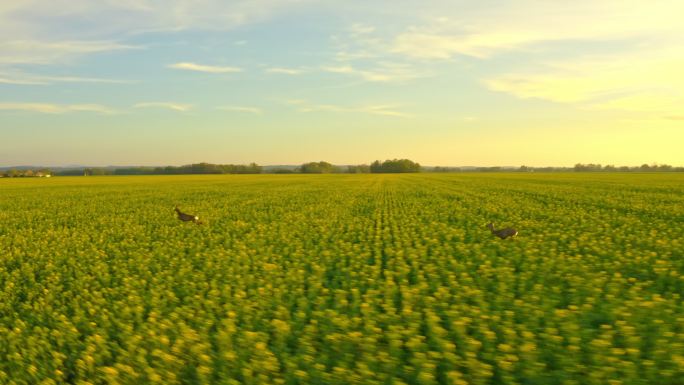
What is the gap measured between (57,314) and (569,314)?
23.9 ft

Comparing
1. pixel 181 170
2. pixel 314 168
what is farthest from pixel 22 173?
pixel 314 168

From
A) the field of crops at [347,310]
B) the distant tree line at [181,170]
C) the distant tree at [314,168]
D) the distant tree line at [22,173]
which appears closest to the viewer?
the field of crops at [347,310]

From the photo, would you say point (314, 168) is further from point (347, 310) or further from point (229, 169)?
point (347, 310)

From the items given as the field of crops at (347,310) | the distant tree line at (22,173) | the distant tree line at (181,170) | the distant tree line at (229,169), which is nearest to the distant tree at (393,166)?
the distant tree line at (229,169)

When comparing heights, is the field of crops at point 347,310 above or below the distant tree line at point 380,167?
below

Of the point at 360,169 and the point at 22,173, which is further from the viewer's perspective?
the point at 360,169

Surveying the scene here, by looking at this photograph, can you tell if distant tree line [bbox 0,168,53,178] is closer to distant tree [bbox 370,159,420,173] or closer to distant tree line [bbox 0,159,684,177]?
distant tree line [bbox 0,159,684,177]

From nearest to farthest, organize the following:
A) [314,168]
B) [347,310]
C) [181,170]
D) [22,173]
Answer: [347,310], [22,173], [181,170], [314,168]

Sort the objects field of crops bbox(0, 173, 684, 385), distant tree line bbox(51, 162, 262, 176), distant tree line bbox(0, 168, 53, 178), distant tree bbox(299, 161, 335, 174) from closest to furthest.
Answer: field of crops bbox(0, 173, 684, 385), distant tree line bbox(0, 168, 53, 178), distant tree line bbox(51, 162, 262, 176), distant tree bbox(299, 161, 335, 174)

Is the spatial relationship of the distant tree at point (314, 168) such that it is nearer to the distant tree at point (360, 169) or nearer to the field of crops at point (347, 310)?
the distant tree at point (360, 169)

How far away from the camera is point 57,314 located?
22.9ft

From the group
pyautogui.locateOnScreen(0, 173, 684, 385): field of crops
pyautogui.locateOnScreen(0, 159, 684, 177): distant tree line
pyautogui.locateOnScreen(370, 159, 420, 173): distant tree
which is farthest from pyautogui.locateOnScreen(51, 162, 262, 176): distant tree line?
pyautogui.locateOnScreen(0, 173, 684, 385): field of crops

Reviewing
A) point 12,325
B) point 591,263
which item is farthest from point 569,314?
point 12,325

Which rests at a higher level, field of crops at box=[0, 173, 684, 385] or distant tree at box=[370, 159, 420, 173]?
distant tree at box=[370, 159, 420, 173]
